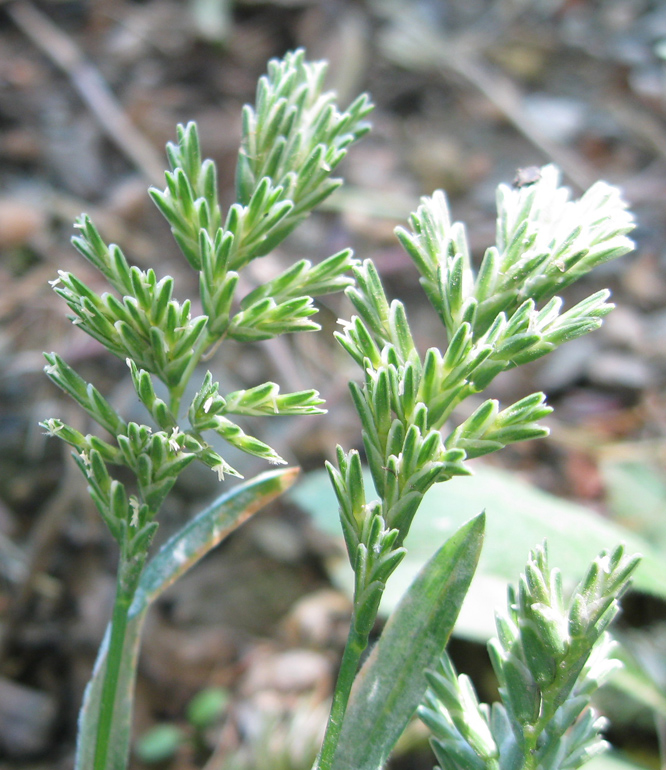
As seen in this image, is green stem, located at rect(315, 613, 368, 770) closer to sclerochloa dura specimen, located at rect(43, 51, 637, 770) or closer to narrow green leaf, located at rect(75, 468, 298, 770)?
sclerochloa dura specimen, located at rect(43, 51, 637, 770)

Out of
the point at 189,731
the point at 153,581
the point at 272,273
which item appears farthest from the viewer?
the point at 272,273

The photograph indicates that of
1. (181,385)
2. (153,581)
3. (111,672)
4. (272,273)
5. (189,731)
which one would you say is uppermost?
→ (272,273)

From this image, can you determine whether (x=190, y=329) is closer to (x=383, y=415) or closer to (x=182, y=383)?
(x=182, y=383)

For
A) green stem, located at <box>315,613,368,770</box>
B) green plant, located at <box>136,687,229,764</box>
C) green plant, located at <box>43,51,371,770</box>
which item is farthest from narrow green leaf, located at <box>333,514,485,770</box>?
green plant, located at <box>136,687,229,764</box>

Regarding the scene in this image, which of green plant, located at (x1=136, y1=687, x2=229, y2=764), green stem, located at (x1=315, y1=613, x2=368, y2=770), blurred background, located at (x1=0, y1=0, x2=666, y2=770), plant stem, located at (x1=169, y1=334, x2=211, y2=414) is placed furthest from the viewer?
blurred background, located at (x1=0, y1=0, x2=666, y2=770)

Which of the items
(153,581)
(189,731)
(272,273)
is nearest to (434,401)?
(153,581)

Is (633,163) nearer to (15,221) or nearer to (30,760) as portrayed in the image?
(15,221)
